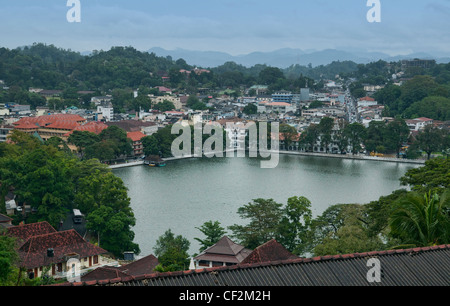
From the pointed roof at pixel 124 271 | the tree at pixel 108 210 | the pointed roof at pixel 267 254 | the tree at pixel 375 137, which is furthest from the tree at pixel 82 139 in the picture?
the pointed roof at pixel 267 254

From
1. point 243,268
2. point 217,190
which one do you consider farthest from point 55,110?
point 243,268

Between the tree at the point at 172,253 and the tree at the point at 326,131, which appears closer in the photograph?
the tree at the point at 172,253

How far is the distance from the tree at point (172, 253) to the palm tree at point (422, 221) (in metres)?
2.97

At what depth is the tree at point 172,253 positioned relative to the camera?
726cm

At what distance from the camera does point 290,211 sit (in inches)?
333

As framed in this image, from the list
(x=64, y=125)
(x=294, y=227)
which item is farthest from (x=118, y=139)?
(x=294, y=227)

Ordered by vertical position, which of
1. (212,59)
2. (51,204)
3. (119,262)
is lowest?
(119,262)

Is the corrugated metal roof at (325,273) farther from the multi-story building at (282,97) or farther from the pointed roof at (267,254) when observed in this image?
the multi-story building at (282,97)

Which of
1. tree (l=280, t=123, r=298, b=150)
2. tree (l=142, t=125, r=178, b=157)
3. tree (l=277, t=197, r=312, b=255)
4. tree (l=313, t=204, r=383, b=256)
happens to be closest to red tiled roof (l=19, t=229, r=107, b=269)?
tree (l=277, t=197, r=312, b=255)

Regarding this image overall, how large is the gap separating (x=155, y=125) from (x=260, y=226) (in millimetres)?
14975

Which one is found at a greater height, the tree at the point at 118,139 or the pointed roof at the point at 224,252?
the tree at the point at 118,139

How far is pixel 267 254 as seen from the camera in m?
6.72
